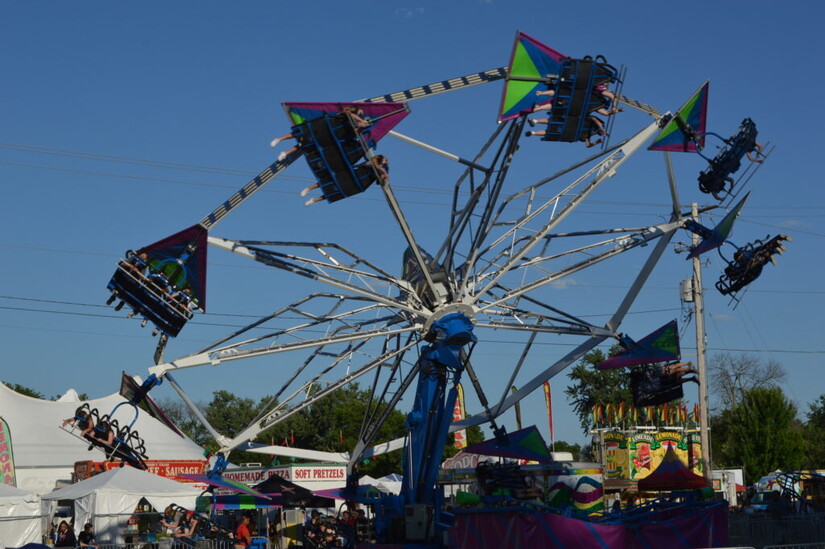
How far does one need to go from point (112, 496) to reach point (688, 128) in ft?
74.0

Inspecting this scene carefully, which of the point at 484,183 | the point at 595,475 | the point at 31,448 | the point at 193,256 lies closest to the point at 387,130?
the point at 484,183

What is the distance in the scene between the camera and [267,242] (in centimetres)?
2786

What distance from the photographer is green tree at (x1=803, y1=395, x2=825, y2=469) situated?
7962 centimetres

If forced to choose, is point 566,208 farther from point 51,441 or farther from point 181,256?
point 51,441

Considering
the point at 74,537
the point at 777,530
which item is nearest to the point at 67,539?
the point at 74,537

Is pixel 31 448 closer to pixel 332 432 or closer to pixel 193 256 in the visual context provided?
pixel 193 256

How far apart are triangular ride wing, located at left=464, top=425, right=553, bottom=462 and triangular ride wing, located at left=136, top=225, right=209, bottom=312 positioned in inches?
512

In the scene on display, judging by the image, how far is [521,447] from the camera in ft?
113

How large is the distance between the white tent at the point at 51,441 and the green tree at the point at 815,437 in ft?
161

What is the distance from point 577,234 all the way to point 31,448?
3021 cm

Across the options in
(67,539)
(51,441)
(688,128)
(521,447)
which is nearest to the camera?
(67,539)

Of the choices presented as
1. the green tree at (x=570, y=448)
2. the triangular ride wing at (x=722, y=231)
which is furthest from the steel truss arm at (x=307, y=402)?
the green tree at (x=570, y=448)

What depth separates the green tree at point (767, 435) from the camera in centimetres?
6506

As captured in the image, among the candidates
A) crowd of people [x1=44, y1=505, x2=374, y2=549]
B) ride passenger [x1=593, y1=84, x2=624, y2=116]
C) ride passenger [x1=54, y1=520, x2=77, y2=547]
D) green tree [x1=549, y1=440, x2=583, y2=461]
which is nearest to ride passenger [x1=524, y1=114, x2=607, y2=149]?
ride passenger [x1=593, y1=84, x2=624, y2=116]
